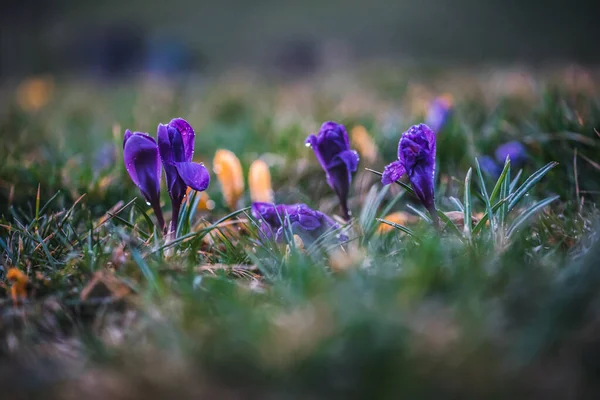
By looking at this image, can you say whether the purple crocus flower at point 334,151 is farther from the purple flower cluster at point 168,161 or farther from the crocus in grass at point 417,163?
the purple flower cluster at point 168,161

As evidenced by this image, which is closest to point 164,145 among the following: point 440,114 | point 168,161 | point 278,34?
point 168,161

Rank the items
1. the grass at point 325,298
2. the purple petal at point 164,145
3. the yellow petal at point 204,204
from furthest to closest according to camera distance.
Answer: the yellow petal at point 204,204
the purple petal at point 164,145
the grass at point 325,298

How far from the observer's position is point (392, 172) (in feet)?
4.95

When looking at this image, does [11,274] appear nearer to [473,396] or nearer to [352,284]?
[352,284]

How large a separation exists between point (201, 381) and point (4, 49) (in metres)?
12.0

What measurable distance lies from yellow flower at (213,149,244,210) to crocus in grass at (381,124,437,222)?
0.77m

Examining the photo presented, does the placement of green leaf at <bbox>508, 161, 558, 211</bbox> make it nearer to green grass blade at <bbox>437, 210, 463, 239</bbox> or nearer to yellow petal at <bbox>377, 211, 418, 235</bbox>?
green grass blade at <bbox>437, 210, 463, 239</bbox>

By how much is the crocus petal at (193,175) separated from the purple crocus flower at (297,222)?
0.20m

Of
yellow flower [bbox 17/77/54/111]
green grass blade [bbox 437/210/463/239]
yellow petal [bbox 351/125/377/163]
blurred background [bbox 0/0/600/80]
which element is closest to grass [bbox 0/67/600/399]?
green grass blade [bbox 437/210/463/239]

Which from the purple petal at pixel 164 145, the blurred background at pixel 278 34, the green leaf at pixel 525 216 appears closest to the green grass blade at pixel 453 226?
the green leaf at pixel 525 216

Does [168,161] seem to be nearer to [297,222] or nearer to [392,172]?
[297,222]

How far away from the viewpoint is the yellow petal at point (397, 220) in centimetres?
170

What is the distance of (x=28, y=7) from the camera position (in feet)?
53.0

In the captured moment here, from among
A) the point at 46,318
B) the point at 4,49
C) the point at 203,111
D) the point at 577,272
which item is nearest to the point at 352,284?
the point at 577,272
